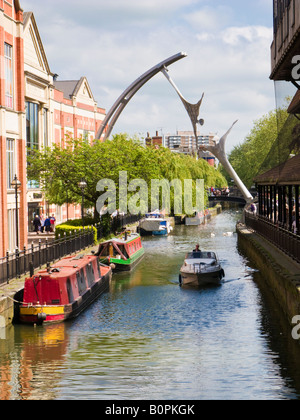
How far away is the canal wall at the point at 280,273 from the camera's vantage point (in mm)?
21812

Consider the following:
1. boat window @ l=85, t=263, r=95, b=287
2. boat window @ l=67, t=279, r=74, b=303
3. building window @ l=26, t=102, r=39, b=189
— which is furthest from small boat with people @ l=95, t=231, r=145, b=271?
building window @ l=26, t=102, r=39, b=189

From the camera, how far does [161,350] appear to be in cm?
2105

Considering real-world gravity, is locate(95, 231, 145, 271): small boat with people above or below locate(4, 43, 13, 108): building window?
below

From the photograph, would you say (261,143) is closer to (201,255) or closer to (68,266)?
(201,255)

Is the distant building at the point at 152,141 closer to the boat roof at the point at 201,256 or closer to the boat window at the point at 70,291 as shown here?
the boat roof at the point at 201,256

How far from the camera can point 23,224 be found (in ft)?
125

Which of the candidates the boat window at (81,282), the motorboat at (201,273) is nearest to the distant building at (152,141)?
the motorboat at (201,273)

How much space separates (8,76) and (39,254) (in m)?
11.0

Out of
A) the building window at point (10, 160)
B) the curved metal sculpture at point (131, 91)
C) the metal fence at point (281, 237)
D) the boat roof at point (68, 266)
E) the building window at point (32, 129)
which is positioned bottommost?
the boat roof at point (68, 266)

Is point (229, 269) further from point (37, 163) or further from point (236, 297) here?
point (37, 163)

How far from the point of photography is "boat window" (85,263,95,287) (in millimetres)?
29866

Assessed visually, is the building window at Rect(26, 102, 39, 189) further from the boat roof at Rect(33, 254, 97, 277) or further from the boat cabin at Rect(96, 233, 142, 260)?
the boat roof at Rect(33, 254, 97, 277)

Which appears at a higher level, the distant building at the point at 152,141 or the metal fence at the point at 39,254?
the distant building at the point at 152,141

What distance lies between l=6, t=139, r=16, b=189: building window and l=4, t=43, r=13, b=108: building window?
2063 millimetres
